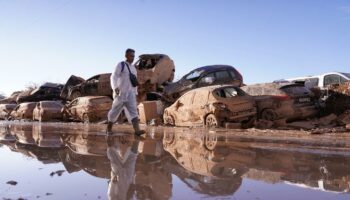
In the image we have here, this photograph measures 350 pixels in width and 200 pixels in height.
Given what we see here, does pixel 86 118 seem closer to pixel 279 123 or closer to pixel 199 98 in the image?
pixel 199 98

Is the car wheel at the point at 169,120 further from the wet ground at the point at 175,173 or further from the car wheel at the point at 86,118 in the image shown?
the wet ground at the point at 175,173

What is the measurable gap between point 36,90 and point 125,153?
27.8 m

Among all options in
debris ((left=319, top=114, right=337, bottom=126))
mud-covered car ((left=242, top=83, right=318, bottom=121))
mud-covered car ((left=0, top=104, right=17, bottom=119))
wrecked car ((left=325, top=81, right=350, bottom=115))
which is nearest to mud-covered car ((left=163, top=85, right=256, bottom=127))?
mud-covered car ((left=242, top=83, right=318, bottom=121))

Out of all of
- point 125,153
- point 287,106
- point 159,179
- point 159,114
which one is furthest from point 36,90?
point 159,179

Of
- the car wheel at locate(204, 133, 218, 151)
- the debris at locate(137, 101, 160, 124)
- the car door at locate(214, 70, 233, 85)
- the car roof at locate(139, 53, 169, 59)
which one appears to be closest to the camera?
the car wheel at locate(204, 133, 218, 151)

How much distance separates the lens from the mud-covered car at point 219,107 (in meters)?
13.1

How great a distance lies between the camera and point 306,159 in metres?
5.67

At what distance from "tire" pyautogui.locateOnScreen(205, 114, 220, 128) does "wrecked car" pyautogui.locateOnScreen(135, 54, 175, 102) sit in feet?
26.9

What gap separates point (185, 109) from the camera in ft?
48.8

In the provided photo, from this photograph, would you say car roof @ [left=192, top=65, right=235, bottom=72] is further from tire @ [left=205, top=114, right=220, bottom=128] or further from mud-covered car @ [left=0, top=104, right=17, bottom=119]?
mud-covered car @ [left=0, top=104, right=17, bottom=119]

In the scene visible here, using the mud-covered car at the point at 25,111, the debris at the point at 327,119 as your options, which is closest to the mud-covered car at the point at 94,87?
the mud-covered car at the point at 25,111

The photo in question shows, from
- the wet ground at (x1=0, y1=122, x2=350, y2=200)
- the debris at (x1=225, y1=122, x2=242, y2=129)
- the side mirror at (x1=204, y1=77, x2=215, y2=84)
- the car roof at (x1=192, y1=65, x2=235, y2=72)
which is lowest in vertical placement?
the debris at (x1=225, y1=122, x2=242, y2=129)

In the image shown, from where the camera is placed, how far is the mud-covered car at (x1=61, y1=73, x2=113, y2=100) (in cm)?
2341

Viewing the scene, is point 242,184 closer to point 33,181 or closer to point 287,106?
point 33,181
